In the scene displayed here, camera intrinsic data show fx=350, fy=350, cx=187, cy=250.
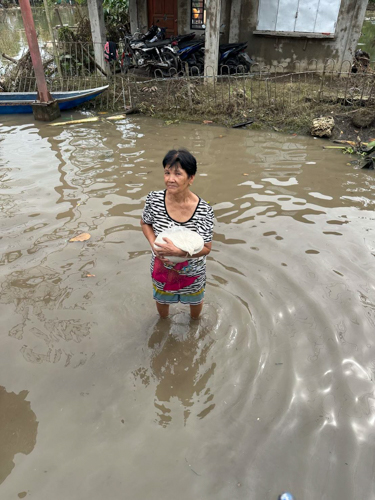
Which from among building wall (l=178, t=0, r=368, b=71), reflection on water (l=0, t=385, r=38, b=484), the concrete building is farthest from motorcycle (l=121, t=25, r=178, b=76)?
reflection on water (l=0, t=385, r=38, b=484)

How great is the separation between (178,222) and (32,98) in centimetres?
845

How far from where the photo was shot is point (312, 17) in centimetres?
943

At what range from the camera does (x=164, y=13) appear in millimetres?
11750

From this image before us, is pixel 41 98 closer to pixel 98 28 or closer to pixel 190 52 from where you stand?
pixel 98 28

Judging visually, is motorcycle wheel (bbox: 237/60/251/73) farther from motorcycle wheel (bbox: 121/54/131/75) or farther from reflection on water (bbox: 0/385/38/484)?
reflection on water (bbox: 0/385/38/484)

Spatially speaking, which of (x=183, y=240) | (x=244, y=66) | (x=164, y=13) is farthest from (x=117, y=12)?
(x=183, y=240)

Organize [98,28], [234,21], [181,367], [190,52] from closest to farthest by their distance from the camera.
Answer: [181,367]
[98,28]
[190,52]
[234,21]

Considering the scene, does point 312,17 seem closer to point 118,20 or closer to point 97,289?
point 118,20

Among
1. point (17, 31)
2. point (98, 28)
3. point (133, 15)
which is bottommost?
point (17, 31)

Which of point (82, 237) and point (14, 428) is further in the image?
point (82, 237)

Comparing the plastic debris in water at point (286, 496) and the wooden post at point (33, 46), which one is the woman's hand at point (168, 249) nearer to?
the plastic debris in water at point (286, 496)

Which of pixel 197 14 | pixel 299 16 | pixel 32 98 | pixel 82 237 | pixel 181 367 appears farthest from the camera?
pixel 197 14

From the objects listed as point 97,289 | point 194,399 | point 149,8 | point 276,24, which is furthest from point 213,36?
point 194,399

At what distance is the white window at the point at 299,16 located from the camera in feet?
30.3
